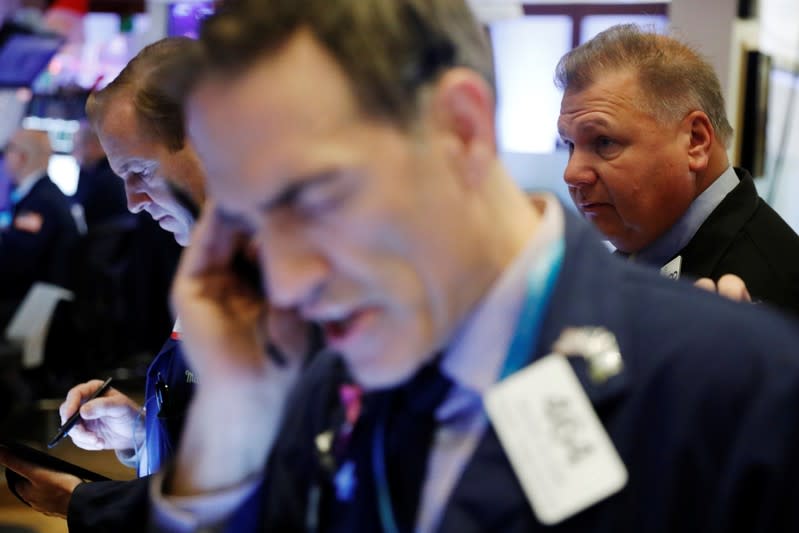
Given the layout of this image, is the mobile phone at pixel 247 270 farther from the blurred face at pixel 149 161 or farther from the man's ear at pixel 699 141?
the man's ear at pixel 699 141

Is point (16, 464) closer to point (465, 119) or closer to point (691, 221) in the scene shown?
point (465, 119)

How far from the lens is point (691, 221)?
2.02m

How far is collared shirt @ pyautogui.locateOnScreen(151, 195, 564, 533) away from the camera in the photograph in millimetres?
935

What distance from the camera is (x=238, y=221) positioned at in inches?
40.4

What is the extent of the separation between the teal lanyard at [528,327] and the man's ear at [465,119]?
0.41 ft

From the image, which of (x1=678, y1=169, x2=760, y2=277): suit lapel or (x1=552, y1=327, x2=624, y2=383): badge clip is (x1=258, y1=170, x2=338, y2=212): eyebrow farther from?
(x1=678, y1=169, x2=760, y2=277): suit lapel

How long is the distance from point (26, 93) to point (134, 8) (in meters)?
1.87

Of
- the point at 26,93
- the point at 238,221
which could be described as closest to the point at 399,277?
the point at 238,221

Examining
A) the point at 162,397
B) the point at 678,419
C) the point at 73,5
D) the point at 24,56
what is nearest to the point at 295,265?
the point at 678,419

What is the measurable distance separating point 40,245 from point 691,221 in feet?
15.9

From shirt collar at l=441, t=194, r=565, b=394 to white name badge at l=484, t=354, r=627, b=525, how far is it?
3 cm

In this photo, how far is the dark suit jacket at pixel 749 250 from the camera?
1817 millimetres

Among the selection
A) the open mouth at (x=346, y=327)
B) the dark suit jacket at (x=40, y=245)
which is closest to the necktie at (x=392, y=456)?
the open mouth at (x=346, y=327)

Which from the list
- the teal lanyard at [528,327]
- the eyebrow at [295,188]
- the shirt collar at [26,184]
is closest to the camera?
the eyebrow at [295,188]
